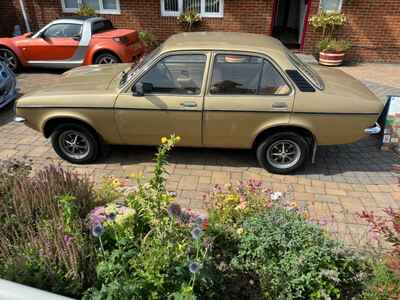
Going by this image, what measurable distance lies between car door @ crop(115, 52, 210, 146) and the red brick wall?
7.28 meters

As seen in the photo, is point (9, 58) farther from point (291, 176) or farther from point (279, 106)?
point (291, 176)

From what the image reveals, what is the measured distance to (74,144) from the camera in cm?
425

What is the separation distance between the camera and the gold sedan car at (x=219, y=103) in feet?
12.3

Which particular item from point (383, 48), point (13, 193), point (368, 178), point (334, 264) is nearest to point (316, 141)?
point (368, 178)

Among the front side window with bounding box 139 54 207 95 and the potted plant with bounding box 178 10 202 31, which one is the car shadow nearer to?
the front side window with bounding box 139 54 207 95

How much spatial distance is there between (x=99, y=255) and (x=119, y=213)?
457mm

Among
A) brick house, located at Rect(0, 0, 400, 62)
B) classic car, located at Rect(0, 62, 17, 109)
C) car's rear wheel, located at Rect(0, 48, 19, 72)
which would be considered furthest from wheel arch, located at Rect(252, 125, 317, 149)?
car's rear wheel, located at Rect(0, 48, 19, 72)

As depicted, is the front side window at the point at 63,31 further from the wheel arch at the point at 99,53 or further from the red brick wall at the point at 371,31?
the red brick wall at the point at 371,31

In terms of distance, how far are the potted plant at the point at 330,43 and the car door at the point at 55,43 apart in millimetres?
6834

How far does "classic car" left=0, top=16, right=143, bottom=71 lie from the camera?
785cm

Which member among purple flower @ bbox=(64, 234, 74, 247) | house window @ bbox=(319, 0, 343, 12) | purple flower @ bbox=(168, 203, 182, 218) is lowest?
purple flower @ bbox=(64, 234, 74, 247)

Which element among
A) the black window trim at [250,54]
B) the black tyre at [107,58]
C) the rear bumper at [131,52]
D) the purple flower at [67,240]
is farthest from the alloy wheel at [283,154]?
the black tyre at [107,58]

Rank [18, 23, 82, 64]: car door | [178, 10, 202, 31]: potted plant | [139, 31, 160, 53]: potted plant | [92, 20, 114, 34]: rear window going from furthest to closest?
[139, 31, 160, 53]: potted plant < [178, 10, 202, 31]: potted plant < [92, 20, 114, 34]: rear window < [18, 23, 82, 64]: car door

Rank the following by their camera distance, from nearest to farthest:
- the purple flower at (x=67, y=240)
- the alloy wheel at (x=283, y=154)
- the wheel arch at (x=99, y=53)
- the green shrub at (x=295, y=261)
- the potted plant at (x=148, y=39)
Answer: the purple flower at (x=67, y=240)
the green shrub at (x=295, y=261)
the alloy wheel at (x=283, y=154)
the wheel arch at (x=99, y=53)
the potted plant at (x=148, y=39)
